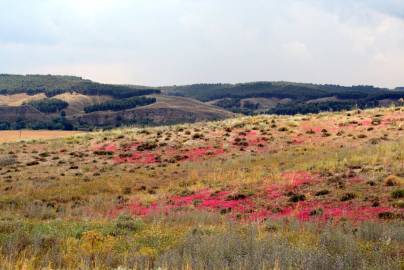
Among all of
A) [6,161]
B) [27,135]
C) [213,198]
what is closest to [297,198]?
[213,198]

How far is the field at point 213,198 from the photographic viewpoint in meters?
9.10

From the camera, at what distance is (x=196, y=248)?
9.43 metres

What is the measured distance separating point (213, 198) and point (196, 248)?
13277mm

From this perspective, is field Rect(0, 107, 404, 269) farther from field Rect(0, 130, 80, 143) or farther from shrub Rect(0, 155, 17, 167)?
field Rect(0, 130, 80, 143)

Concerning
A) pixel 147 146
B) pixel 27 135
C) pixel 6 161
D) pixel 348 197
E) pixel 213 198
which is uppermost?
pixel 348 197

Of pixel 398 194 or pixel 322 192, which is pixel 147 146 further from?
pixel 398 194

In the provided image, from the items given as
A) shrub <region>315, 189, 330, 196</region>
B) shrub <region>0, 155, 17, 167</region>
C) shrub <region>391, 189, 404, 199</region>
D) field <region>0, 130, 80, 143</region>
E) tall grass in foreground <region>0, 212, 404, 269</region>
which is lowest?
field <region>0, 130, 80, 143</region>

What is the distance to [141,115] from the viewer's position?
632 ft

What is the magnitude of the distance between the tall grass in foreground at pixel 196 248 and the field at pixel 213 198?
5 centimetres

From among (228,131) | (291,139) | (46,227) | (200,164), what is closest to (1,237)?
(46,227)

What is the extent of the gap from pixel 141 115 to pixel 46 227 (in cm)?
18129

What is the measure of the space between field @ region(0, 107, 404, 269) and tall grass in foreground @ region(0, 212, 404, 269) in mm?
47

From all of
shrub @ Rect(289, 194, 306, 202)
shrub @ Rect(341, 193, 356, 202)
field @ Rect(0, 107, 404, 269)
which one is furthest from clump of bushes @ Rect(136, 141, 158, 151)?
shrub @ Rect(341, 193, 356, 202)

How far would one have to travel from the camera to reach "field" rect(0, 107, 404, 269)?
9.10 meters
